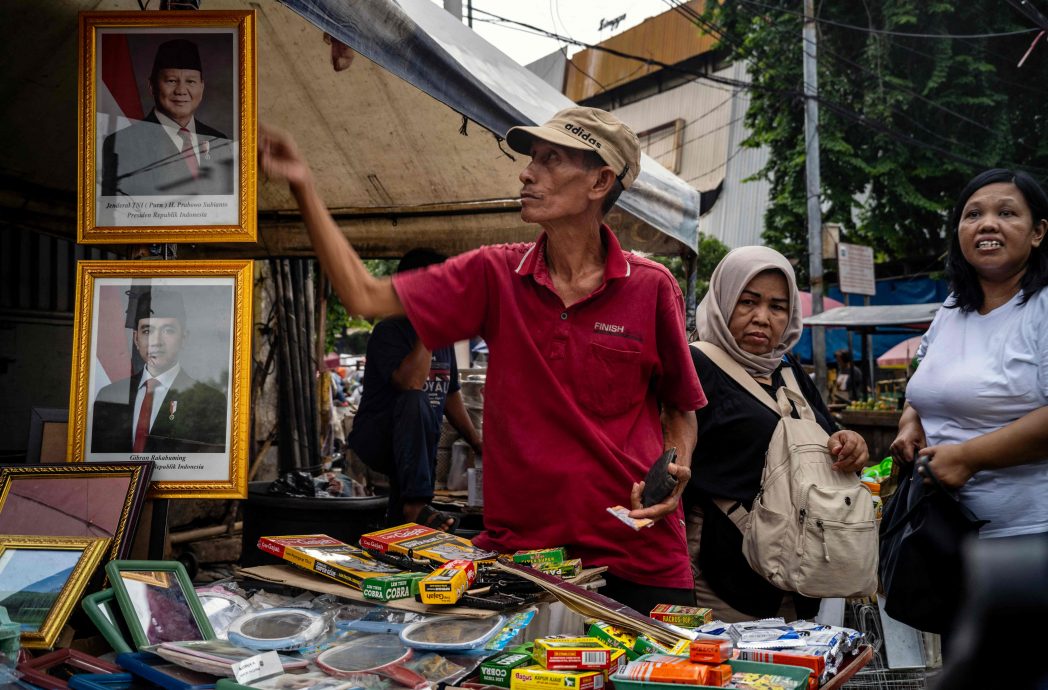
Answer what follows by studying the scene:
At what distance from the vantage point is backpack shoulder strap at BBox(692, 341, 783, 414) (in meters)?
3.02

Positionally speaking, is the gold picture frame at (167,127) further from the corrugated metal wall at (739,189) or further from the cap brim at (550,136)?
the corrugated metal wall at (739,189)

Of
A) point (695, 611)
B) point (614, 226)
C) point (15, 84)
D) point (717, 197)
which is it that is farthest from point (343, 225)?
point (717, 197)

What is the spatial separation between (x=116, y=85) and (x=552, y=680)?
240 centimetres

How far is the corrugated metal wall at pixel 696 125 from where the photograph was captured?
2997cm

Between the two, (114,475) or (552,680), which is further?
(114,475)

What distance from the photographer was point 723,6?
2050 centimetres

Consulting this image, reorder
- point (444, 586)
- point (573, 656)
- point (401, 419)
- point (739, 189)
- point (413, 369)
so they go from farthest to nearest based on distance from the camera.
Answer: point (739, 189)
point (401, 419)
point (413, 369)
point (444, 586)
point (573, 656)

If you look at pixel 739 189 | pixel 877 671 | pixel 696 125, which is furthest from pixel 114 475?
pixel 696 125

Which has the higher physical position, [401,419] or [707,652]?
[401,419]

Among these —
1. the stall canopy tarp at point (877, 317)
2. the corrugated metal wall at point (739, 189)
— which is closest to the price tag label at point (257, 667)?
the stall canopy tarp at point (877, 317)

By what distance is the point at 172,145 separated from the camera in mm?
2818

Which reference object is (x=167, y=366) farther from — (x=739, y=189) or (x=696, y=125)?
(x=696, y=125)

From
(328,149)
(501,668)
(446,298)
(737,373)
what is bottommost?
(501,668)

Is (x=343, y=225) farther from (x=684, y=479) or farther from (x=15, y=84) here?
(x=684, y=479)
